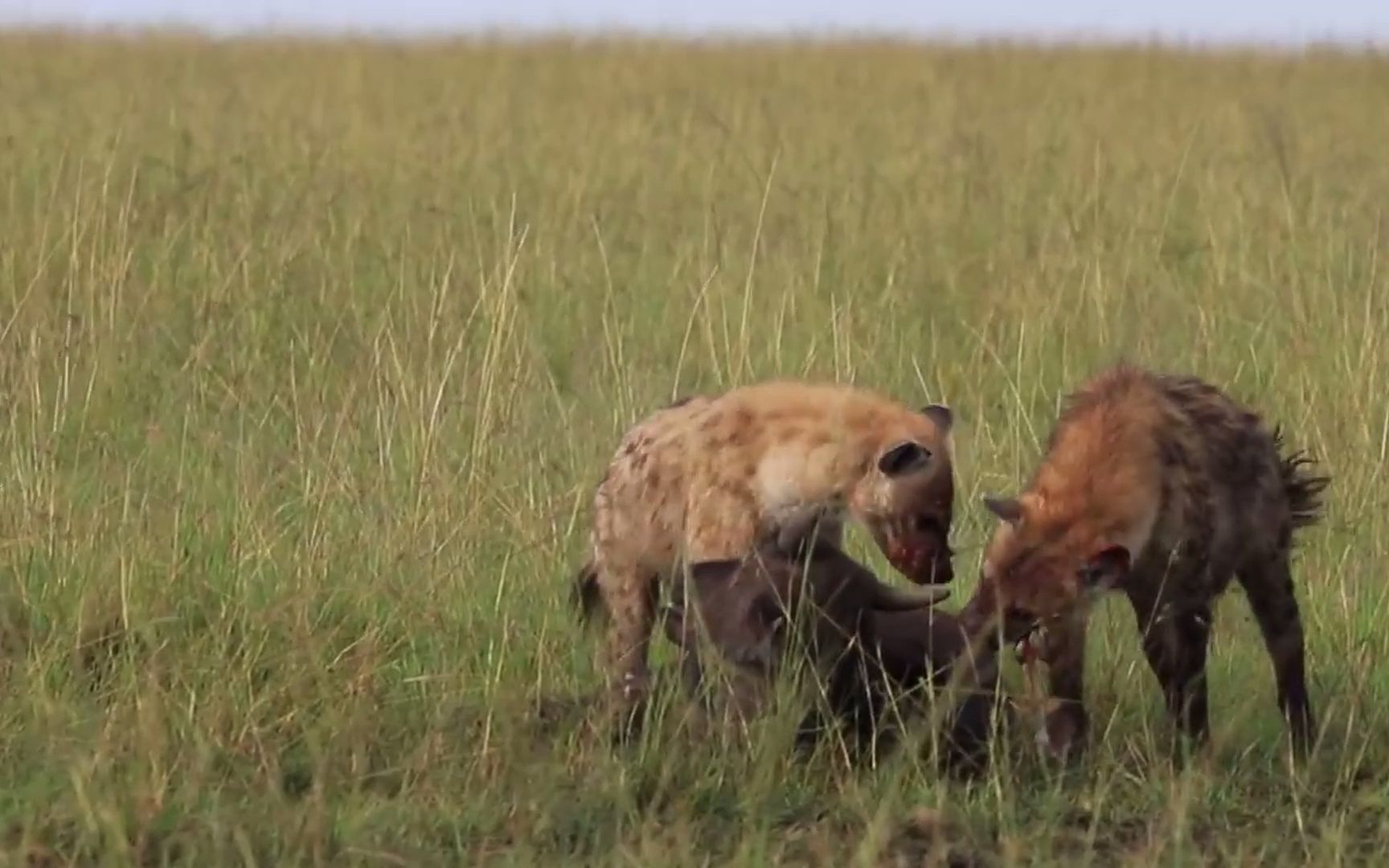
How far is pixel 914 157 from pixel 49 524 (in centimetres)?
620

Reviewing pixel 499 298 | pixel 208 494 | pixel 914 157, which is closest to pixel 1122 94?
pixel 914 157

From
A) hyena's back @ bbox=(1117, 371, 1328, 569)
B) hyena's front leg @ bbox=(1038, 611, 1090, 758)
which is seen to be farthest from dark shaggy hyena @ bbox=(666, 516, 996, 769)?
hyena's back @ bbox=(1117, 371, 1328, 569)

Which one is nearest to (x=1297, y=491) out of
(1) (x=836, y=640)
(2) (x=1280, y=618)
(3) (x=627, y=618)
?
(2) (x=1280, y=618)

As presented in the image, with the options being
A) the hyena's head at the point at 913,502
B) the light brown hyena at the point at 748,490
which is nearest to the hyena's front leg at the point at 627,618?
the light brown hyena at the point at 748,490

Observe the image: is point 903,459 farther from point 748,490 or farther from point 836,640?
point 836,640

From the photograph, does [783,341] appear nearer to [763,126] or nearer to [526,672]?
[526,672]

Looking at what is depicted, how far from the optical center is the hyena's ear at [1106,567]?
167 inches

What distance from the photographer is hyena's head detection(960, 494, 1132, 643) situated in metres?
4.30

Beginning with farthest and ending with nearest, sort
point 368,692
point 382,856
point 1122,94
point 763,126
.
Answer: point 1122,94
point 763,126
point 368,692
point 382,856

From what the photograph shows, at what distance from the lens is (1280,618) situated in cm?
471

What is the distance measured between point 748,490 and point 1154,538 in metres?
0.86

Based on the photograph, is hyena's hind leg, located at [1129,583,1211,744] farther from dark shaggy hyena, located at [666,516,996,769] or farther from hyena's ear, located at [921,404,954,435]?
hyena's ear, located at [921,404,954,435]

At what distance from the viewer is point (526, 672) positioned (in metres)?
4.79

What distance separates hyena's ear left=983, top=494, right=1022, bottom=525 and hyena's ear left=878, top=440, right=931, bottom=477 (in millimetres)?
479
